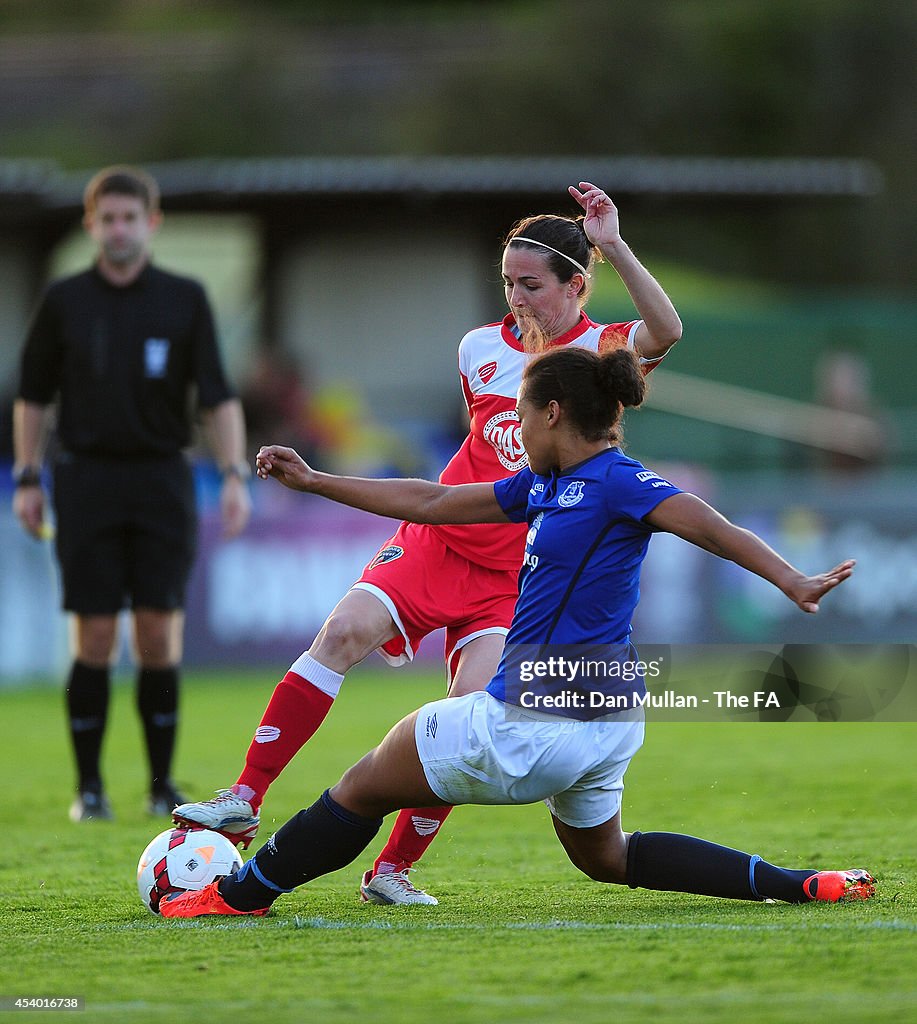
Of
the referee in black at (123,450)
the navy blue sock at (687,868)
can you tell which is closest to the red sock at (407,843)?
the navy blue sock at (687,868)

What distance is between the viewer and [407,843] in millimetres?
4957

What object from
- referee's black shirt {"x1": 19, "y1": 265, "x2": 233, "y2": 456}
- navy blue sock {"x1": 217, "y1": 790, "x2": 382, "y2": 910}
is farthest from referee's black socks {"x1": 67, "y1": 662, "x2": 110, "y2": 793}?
navy blue sock {"x1": 217, "y1": 790, "x2": 382, "y2": 910}

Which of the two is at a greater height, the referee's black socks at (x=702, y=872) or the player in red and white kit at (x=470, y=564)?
the player in red and white kit at (x=470, y=564)

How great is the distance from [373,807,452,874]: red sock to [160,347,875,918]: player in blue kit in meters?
0.56

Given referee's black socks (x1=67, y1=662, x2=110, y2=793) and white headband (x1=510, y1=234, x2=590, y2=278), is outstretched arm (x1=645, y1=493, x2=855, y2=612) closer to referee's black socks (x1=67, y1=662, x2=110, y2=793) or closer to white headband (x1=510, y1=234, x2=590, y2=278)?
white headband (x1=510, y1=234, x2=590, y2=278)

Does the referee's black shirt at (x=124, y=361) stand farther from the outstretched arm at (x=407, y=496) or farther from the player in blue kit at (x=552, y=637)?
the player in blue kit at (x=552, y=637)

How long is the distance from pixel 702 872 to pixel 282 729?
124 centimetres

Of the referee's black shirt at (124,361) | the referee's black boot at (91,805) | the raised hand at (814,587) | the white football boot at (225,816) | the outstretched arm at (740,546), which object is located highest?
the referee's black shirt at (124,361)

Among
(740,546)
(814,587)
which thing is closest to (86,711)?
(740,546)

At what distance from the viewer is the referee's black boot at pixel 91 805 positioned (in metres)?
6.71

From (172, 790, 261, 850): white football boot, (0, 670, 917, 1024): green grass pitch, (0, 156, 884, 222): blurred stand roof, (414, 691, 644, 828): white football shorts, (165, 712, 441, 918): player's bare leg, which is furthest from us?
(0, 156, 884, 222): blurred stand roof

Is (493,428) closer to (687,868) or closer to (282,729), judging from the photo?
(282,729)

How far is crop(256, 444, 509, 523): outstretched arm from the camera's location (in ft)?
14.6

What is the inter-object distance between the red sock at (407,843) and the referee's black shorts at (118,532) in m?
2.18
